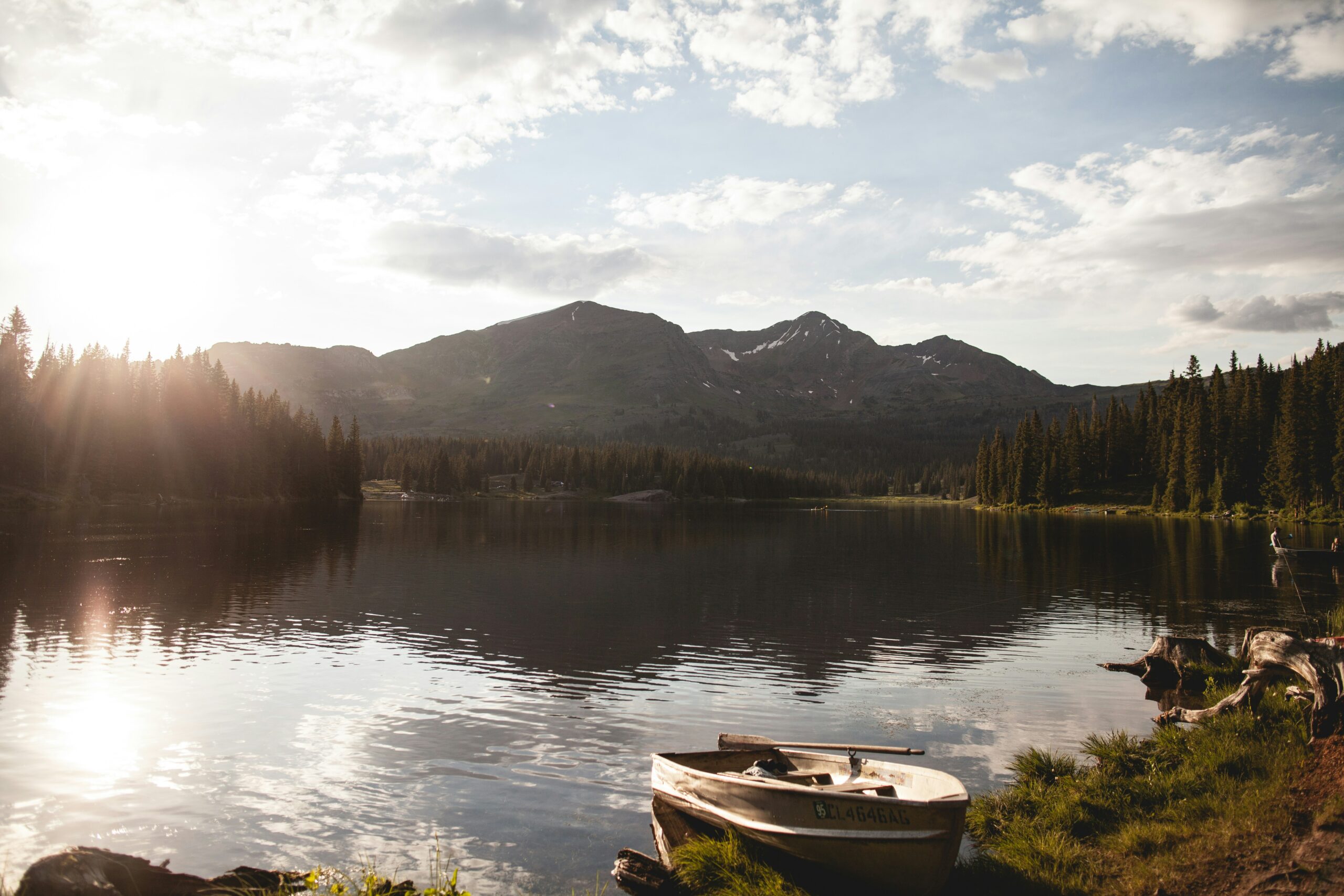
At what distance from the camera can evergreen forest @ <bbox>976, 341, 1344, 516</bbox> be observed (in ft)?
374

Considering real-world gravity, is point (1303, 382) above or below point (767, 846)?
above

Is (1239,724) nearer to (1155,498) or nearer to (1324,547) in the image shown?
(1324,547)

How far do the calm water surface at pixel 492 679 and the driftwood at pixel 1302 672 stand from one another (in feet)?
14.5

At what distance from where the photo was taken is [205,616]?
4053 cm

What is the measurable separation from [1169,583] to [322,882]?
58195 mm

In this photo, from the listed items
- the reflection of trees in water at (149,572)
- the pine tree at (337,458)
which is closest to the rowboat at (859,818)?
the reflection of trees in water at (149,572)

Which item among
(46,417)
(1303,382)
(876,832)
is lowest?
(876,832)

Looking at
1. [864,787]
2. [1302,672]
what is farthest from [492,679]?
[1302,672]

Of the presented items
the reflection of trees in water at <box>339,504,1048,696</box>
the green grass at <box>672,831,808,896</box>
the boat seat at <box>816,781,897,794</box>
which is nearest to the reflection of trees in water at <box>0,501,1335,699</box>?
the reflection of trees in water at <box>339,504,1048,696</box>

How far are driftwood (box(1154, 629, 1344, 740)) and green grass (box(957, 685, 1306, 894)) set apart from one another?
56 cm

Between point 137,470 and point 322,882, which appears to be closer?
point 322,882

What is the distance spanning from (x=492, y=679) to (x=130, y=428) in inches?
5558

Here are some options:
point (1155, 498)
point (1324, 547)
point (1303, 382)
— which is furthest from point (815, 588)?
point (1155, 498)

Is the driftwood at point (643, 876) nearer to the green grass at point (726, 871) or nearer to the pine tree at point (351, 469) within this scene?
the green grass at point (726, 871)
